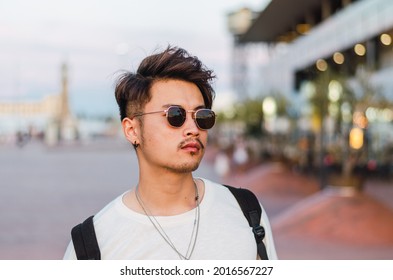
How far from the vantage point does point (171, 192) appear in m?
2.37

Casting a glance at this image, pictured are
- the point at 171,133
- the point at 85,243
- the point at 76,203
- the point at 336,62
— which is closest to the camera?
the point at 85,243

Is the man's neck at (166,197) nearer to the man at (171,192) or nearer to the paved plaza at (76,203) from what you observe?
the man at (171,192)

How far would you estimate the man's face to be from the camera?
91.4 inches

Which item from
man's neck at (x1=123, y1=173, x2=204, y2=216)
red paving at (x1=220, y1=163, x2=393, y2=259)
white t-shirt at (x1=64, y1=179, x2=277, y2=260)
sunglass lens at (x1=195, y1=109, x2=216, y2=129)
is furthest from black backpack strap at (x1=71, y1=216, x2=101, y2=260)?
red paving at (x1=220, y1=163, x2=393, y2=259)

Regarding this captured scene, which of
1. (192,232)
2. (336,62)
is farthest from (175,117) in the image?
(336,62)

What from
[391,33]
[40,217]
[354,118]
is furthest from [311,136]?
[40,217]

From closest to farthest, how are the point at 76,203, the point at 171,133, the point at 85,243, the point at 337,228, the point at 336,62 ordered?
the point at 85,243 < the point at 171,133 < the point at 337,228 < the point at 76,203 < the point at 336,62

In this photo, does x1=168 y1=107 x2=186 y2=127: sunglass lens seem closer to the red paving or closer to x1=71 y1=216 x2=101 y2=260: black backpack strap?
x1=71 y1=216 x2=101 y2=260: black backpack strap

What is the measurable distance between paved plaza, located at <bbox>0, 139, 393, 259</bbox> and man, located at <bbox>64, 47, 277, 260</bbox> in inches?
251

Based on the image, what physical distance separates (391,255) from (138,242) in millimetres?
6748

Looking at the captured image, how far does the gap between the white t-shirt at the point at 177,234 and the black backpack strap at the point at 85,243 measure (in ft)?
0.12

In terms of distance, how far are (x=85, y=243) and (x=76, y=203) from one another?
40.9 ft

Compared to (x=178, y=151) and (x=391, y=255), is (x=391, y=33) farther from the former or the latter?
(x=178, y=151)

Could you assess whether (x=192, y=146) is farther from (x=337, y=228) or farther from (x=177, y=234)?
(x=337, y=228)
